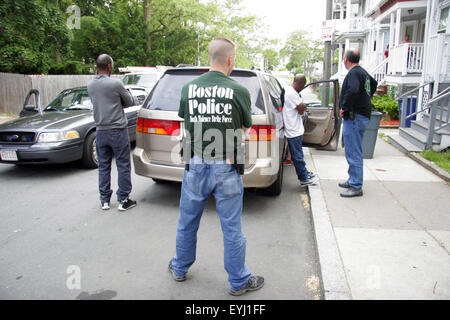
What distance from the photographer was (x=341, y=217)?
4301mm

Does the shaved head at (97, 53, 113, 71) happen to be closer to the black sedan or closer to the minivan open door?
the black sedan

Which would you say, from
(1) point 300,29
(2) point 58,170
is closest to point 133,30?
(2) point 58,170

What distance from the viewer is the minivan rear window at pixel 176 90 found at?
14.8 feet

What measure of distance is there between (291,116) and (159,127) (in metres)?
1.93

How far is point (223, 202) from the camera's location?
2789 millimetres

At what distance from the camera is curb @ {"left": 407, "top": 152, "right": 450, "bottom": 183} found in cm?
576

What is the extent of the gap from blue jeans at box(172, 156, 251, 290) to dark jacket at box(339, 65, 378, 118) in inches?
106

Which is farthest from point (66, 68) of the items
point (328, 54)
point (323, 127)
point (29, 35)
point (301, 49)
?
point (301, 49)

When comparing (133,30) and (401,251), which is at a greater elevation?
(133,30)

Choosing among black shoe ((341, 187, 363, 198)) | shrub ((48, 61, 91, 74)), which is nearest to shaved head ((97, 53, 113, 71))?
black shoe ((341, 187, 363, 198))

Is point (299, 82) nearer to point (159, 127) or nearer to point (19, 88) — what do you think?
point (159, 127)

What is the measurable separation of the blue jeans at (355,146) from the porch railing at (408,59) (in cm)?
982

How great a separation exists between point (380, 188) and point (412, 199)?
545 millimetres
